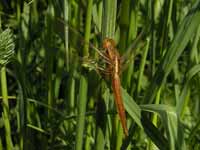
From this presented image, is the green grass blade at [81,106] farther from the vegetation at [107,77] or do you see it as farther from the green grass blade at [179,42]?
the green grass blade at [179,42]

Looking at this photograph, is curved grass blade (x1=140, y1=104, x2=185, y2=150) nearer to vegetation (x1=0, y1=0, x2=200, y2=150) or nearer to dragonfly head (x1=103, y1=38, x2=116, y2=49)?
vegetation (x1=0, y1=0, x2=200, y2=150)

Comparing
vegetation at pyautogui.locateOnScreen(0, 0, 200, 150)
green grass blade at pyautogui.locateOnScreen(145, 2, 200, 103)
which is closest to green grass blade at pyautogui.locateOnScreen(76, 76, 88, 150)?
vegetation at pyautogui.locateOnScreen(0, 0, 200, 150)

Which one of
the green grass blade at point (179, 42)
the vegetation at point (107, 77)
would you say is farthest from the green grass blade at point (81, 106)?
the green grass blade at point (179, 42)

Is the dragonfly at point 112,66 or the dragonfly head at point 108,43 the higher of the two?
the dragonfly head at point 108,43

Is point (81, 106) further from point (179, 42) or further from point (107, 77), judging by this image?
point (179, 42)

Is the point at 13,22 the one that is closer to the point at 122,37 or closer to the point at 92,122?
the point at 92,122

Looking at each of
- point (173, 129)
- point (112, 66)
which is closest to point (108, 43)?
point (112, 66)

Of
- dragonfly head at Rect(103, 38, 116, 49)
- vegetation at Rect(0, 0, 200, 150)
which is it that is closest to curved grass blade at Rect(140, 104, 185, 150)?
vegetation at Rect(0, 0, 200, 150)

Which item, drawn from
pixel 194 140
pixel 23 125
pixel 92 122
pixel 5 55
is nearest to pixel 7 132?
pixel 23 125

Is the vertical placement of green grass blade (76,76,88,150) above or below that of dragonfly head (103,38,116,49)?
below

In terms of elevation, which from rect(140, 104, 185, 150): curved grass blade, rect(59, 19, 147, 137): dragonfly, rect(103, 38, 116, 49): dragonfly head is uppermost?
rect(103, 38, 116, 49): dragonfly head

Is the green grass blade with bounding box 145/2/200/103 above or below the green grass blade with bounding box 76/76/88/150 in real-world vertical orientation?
above
